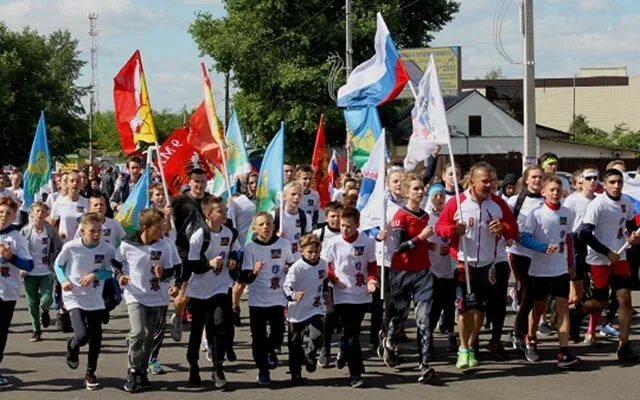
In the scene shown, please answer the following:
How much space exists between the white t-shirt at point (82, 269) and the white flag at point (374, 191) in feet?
8.16

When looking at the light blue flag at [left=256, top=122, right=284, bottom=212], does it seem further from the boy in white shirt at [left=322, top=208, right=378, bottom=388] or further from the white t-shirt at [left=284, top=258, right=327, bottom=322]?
the white t-shirt at [left=284, top=258, right=327, bottom=322]

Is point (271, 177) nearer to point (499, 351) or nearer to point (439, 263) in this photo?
point (439, 263)

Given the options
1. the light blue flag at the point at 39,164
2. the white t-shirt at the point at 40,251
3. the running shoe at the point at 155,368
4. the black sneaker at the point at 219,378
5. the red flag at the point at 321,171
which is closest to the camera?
the black sneaker at the point at 219,378

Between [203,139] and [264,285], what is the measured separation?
12.7 ft

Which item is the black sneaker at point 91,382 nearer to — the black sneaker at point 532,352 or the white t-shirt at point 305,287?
the white t-shirt at point 305,287

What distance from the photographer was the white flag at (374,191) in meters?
9.82

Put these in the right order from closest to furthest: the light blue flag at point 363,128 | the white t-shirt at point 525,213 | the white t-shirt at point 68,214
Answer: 1. the white t-shirt at point 525,213
2. the light blue flag at point 363,128
3. the white t-shirt at point 68,214

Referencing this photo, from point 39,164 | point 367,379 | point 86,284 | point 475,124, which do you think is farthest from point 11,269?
point 475,124

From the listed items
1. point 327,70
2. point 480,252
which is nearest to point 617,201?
point 480,252

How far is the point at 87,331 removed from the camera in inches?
357

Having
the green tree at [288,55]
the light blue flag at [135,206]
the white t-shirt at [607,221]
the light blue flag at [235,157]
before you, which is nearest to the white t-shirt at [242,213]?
the light blue flag at [235,157]

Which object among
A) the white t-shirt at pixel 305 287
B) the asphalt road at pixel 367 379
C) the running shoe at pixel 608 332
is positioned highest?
the white t-shirt at pixel 305 287

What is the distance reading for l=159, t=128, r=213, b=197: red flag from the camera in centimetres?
1200

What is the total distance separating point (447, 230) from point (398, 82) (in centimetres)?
290
